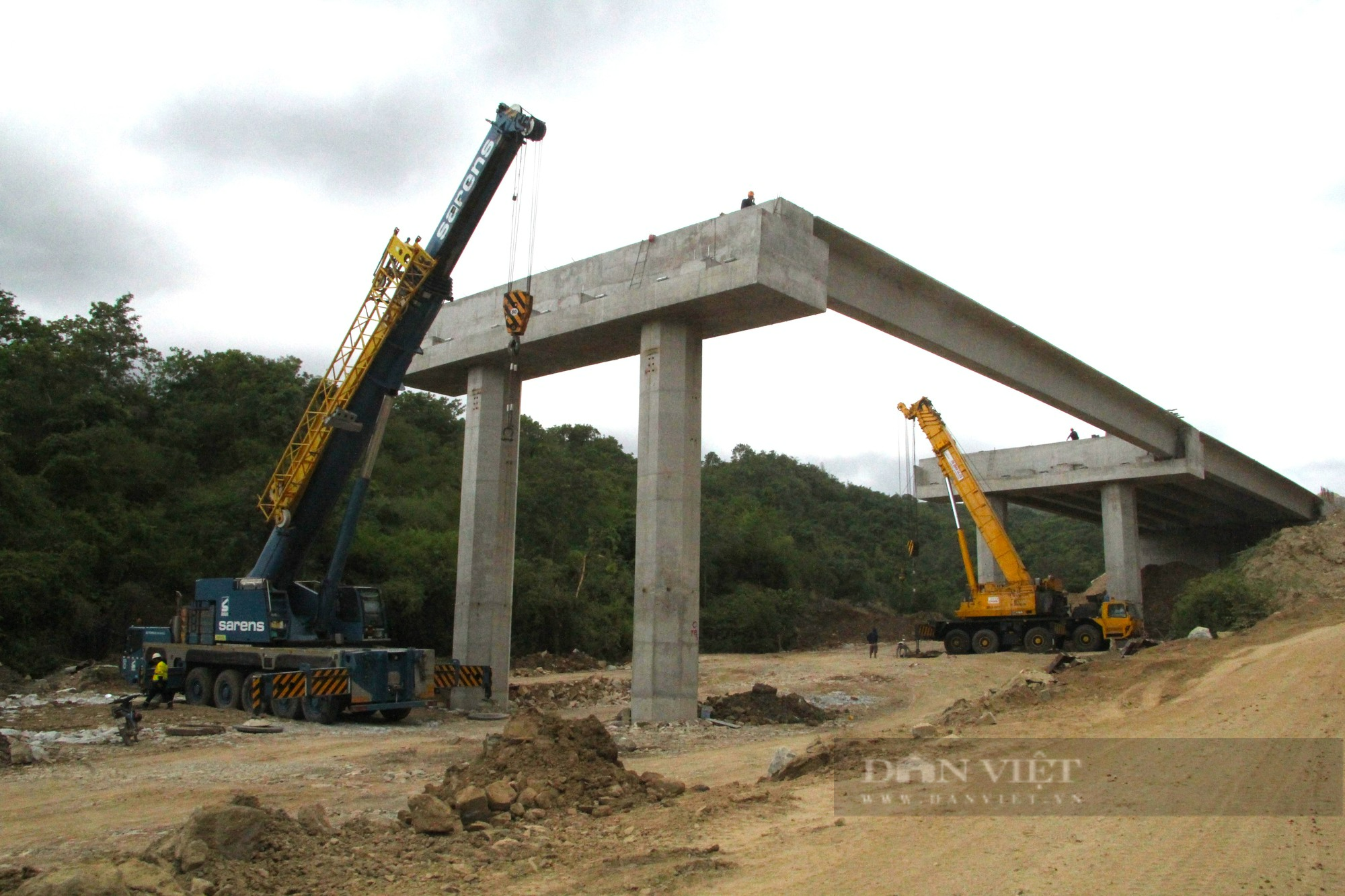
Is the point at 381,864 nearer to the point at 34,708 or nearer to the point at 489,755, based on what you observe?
the point at 489,755

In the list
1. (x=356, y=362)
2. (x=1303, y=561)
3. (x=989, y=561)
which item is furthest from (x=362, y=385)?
(x=1303, y=561)

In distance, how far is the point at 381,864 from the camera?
7090 mm

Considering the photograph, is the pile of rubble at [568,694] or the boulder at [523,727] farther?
the pile of rubble at [568,694]

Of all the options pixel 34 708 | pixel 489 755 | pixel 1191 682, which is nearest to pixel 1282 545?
pixel 1191 682

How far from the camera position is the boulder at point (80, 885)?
5582mm

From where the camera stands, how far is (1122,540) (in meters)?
37.6

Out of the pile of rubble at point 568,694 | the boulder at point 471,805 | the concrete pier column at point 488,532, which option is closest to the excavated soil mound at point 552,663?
the pile of rubble at point 568,694

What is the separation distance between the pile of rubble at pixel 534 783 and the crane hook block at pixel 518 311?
36.2 ft

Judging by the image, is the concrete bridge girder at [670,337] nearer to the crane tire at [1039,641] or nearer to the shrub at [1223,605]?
the shrub at [1223,605]

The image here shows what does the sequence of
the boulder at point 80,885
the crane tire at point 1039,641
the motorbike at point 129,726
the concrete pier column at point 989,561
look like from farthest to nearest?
the concrete pier column at point 989,561, the crane tire at point 1039,641, the motorbike at point 129,726, the boulder at point 80,885

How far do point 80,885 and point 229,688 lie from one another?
1422 centimetres

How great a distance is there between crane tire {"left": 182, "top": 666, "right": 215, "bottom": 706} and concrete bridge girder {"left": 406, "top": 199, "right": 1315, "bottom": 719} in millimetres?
4844

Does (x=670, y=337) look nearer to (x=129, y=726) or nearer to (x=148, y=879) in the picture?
(x=129, y=726)

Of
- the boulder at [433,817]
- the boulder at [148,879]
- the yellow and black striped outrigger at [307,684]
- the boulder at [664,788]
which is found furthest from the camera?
the yellow and black striped outrigger at [307,684]
